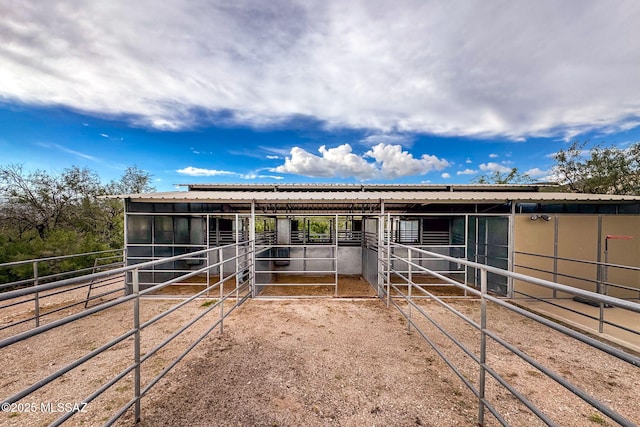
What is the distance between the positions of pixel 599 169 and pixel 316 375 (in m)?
17.5

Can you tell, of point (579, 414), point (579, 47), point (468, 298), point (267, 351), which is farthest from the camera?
point (579, 47)

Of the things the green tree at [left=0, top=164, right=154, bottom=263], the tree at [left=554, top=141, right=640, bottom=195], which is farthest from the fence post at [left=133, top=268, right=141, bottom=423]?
the tree at [left=554, top=141, right=640, bottom=195]

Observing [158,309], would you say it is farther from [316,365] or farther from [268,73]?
[268,73]

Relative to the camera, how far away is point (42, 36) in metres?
5.53

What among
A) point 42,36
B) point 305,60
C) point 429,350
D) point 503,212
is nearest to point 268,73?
point 305,60

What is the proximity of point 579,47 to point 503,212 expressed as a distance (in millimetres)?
5901

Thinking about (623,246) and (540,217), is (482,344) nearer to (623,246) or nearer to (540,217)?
(540,217)

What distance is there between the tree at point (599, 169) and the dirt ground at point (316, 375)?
13481mm

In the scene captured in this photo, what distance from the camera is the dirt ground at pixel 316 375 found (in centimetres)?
191

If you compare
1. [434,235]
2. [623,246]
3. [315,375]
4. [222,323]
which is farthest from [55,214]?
[623,246]

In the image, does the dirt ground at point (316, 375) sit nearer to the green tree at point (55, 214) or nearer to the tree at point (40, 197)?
the green tree at point (55, 214)

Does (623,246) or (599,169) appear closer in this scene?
(623,246)

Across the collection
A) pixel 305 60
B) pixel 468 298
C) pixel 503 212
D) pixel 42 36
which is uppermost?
pixel 305 60

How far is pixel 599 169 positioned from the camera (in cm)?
1216
